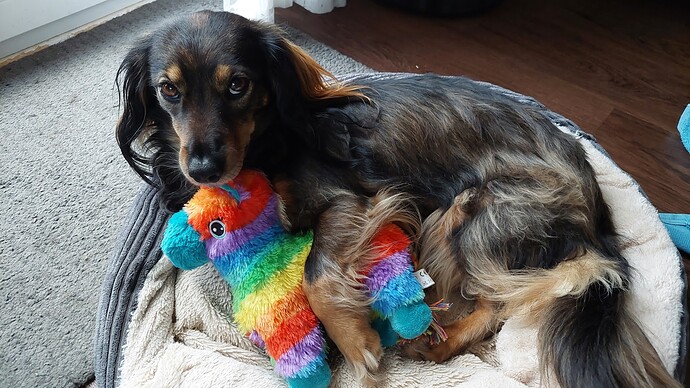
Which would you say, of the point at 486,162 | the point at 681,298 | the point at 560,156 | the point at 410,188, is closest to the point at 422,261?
the point at 410,188

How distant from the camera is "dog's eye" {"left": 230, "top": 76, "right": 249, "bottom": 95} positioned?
4.91 feet

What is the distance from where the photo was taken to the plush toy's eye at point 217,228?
61.2 inches

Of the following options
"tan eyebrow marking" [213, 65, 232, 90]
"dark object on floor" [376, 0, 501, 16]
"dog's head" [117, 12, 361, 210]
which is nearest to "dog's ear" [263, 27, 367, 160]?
"dog's head" [117, 12, 361, 210]

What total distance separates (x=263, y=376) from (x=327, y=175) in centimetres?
52

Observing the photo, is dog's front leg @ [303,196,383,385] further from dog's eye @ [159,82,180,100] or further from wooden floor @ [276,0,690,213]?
wooden floor @ [276,0,690,213]

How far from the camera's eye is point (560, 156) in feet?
5.70

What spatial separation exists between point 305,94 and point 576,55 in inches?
80.5

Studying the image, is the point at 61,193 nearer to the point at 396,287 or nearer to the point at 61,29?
the point at 61,29

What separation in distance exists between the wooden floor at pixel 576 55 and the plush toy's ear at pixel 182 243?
5.53 feet

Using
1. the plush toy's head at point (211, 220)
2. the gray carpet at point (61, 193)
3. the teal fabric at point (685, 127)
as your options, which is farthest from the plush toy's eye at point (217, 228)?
the teal fabric at point (685, 127)

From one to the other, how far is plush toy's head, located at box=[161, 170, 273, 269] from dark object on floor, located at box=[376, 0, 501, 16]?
2.14m

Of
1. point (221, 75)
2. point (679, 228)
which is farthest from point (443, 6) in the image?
point (221, 75)

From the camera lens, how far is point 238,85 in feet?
4.96

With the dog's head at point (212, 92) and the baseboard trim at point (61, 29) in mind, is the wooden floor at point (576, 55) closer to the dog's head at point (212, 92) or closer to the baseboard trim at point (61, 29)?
the baseboard trim at point (61, 29)
